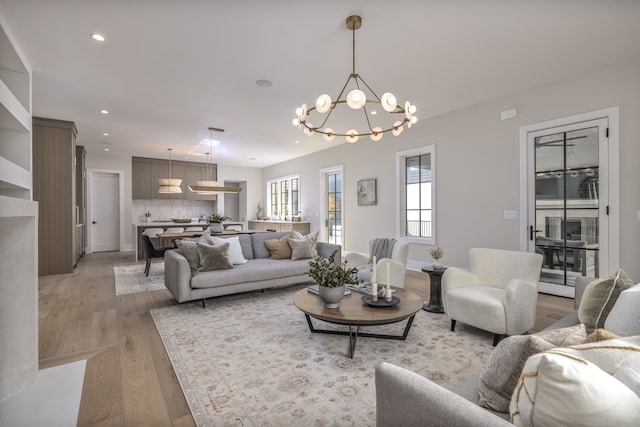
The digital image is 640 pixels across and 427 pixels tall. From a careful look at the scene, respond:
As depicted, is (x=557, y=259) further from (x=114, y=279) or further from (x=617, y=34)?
(x=114, y=279)

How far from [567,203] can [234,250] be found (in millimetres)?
4420

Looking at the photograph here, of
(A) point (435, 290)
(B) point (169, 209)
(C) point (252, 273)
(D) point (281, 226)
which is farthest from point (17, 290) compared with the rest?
Result: (B) point (169, 209)

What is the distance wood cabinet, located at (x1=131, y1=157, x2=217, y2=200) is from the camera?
8852 mm

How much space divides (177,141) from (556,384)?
770 cm

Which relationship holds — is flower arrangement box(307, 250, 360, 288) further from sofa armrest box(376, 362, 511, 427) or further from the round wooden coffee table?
sofa armrest box(376, 362, 511, 427)

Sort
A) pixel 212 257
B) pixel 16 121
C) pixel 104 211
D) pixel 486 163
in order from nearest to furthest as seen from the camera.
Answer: pixel 16 121, pixel 212 257, pixel 486 163, pixel 104 211

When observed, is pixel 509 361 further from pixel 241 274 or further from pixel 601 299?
pixel 241 274

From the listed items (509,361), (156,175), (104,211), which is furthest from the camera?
(156,175)

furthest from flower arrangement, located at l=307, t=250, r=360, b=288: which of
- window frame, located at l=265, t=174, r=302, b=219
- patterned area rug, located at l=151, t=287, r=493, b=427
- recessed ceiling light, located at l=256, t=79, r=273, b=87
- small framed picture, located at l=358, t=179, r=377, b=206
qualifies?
window frame, located at l=265, t=174, r=302, b=219

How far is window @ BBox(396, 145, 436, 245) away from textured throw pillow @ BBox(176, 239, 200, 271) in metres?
3.77

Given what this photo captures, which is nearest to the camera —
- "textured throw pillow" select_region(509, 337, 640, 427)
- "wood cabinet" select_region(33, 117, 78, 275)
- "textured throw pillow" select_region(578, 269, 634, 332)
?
"textured throw pillow" select_region(509, 337, 640, 427)

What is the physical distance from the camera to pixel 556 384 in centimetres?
75

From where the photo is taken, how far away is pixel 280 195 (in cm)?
1041

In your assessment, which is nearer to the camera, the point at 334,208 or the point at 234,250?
the point at 234,250
